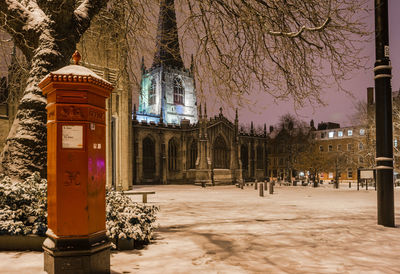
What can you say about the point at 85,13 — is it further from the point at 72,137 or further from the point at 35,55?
the point at 72,137

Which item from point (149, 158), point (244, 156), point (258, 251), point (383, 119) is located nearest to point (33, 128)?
point (258, 251)

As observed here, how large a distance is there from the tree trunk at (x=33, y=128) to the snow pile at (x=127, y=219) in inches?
60.9

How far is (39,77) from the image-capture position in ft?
20.2

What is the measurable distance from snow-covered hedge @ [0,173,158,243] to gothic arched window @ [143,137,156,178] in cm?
3667

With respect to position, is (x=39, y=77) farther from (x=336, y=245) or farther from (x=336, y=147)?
(x=336, y=147)

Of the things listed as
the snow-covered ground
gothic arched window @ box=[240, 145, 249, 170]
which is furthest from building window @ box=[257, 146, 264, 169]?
the snow-covered ground

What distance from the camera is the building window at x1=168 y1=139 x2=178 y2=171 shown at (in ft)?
147

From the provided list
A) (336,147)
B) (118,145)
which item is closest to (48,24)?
(118,145)

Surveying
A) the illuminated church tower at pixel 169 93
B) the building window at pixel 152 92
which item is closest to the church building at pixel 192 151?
the illuminated church tower at pixel 169 93

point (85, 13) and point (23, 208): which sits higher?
point (85, 13)

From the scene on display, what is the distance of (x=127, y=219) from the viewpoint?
221 inches

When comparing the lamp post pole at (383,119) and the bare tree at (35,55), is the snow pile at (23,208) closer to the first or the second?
the bare tree at (35,55)

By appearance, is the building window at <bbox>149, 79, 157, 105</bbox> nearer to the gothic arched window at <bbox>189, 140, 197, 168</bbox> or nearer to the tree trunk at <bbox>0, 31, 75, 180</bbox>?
the gothic arched window at <bbox>189, 140, 197, 168</bbox>

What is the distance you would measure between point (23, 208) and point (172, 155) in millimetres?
40116
